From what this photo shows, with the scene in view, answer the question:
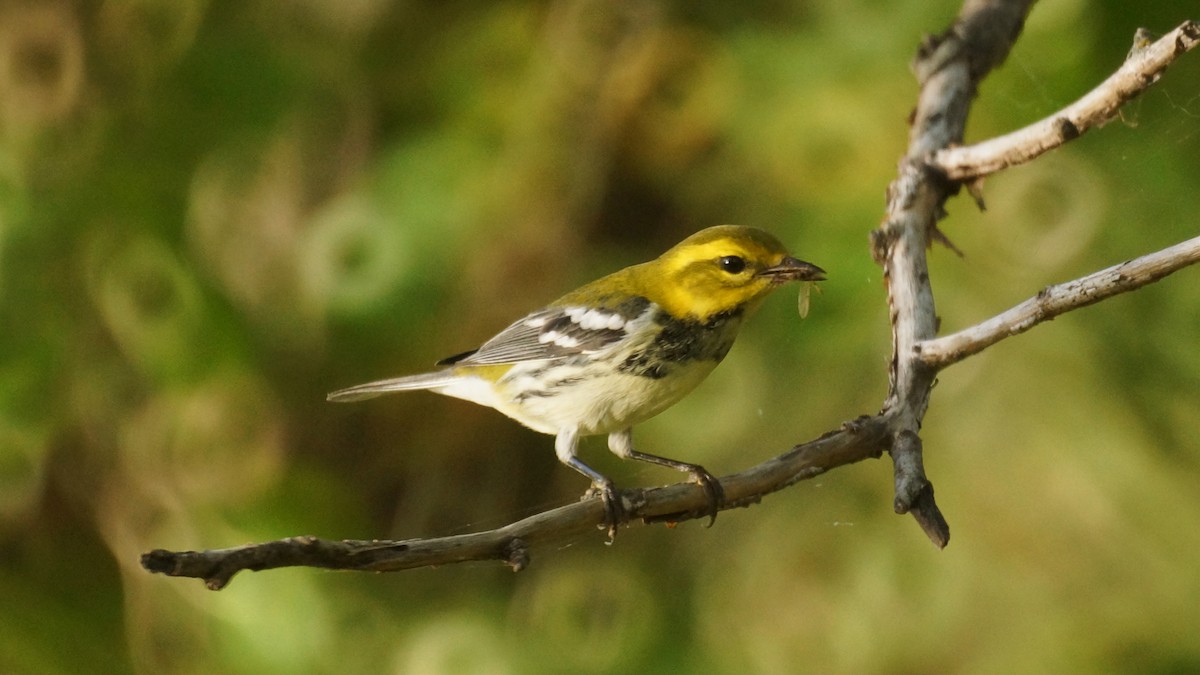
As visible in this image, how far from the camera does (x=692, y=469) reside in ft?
5.54

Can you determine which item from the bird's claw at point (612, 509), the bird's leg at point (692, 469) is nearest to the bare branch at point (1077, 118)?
the bird's leg at point (692, 469)

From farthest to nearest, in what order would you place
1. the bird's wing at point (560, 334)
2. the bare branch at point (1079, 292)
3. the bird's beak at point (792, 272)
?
the bird's wing at point (560, 334) → the bird's beak at point (792, 272) → the bare branch at point (1079, 292)

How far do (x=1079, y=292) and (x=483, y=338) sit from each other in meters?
1.58

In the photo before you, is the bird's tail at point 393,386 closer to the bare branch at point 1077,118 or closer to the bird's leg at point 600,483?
the bird's leg at point 600,483

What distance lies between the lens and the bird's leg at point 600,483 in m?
1.40

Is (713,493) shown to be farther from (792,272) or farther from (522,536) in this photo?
(792,272)

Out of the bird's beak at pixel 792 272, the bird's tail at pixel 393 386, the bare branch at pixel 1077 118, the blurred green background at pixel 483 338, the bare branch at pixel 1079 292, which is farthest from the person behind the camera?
the blurred green background at pixel 483 338

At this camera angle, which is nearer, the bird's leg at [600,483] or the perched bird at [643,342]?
the bird's leg at [600,483]

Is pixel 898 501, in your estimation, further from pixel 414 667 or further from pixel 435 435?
pixel 435 435

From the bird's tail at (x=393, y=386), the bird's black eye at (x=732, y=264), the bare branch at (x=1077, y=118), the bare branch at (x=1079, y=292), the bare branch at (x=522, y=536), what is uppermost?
the bare branch at (x=1077, y=118)

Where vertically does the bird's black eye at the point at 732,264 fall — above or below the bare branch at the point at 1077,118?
below

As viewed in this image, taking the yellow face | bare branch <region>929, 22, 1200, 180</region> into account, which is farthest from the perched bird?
bare branch <region>929, 22, 1200, 180</region>

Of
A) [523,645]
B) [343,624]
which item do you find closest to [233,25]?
[343,624]

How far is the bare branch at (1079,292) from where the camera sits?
46.6 inches
